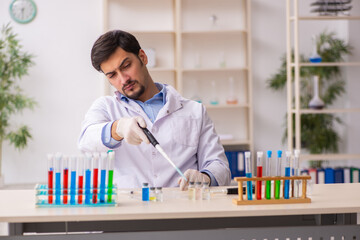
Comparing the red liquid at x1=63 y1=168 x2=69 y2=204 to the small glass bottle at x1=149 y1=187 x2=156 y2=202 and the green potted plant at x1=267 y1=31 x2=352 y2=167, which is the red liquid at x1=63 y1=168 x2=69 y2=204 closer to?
the small glass bottle at x1=149 y1=187 x2=156 y2=202

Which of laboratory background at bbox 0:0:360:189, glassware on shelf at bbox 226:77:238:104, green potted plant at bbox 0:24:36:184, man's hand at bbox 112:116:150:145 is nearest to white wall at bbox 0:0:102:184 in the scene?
laboratory background at bbox 0:0:360:189

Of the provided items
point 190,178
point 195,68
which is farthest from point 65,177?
point 195,68

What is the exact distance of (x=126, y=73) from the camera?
7.41 ft

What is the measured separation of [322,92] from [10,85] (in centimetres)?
320

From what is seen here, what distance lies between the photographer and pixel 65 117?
18.1 feet

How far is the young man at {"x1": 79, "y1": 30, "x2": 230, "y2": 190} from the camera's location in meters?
2.20

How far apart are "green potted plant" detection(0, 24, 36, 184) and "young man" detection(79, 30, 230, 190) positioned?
3.02m

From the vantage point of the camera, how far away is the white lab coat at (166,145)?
221 cm

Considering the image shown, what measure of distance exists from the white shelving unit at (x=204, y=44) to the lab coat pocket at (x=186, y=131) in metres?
3.11

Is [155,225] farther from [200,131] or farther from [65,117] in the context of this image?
[65,117]

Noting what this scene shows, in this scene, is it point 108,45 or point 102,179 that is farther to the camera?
point 108,45

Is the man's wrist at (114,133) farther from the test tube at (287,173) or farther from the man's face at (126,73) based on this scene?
the test tube at (287,173)

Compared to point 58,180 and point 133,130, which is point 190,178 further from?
point 58,180

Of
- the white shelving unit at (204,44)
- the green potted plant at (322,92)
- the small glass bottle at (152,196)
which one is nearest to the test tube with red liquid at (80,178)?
the small glass bottle at (152,196)
